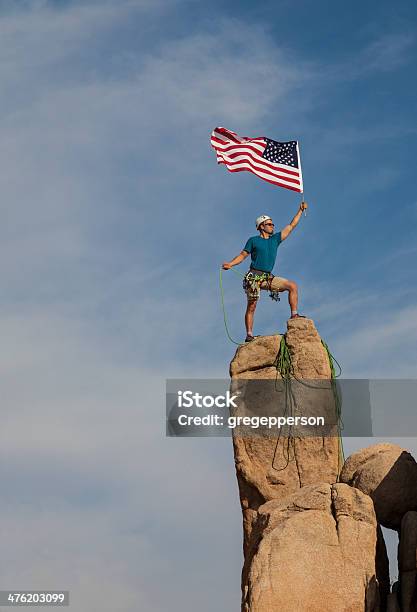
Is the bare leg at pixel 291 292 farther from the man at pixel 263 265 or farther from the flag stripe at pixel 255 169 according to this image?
the flag stripe at pixel 255 169

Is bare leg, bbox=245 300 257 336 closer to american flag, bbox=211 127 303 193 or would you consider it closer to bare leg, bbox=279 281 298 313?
bare leg, bbox=279 281 298 313

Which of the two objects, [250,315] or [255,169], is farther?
[255,169]

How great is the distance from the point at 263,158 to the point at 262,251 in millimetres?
2455

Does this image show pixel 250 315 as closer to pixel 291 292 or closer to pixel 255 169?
pixel 291 292

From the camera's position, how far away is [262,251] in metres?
23.0

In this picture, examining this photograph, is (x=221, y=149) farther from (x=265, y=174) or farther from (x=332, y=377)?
(x=332, y=377)

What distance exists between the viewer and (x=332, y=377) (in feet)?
72.3

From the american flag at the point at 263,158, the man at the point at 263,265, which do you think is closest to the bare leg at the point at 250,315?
the man at the point at 263,265

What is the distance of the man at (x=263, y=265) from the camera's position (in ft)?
74.6

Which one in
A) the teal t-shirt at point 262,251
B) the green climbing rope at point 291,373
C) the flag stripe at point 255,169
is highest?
the flag stripe at point 255,169

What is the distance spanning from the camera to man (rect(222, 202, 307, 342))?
2273 centimetres

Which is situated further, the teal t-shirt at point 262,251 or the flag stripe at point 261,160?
the flag stripe at point 261,160

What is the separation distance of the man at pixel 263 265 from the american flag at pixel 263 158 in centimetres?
91

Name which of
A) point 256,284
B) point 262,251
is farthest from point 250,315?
point 262,251
